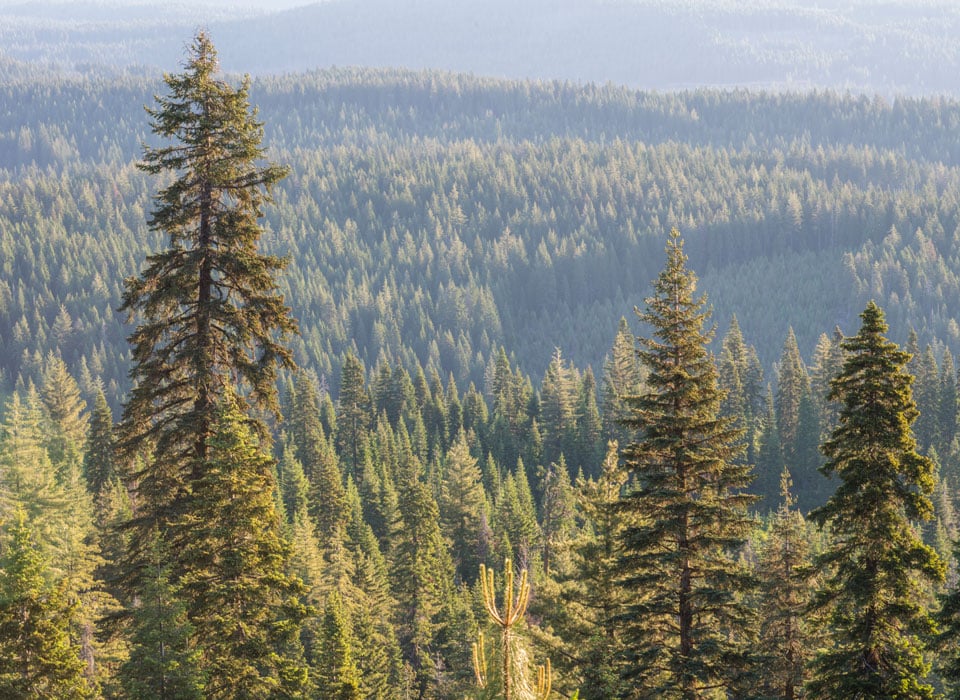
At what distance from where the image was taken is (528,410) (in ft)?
395

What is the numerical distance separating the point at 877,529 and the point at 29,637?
17172mm

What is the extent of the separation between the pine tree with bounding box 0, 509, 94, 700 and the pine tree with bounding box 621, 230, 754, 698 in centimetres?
1201

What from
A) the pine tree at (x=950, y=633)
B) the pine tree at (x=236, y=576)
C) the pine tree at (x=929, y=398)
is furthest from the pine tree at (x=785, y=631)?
the pine tree at (x=929, y=398)

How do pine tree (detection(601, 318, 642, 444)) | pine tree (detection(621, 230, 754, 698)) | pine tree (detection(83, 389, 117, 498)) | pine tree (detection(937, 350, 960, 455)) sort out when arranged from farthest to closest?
pine tree (detection(601, 318, 642, 444)) → pine tree (detection(937, 350, 960, 455)) → pine tree (detection(83, 389, 117, 498)) → pine tree (detection(621, 230, 754, 698))

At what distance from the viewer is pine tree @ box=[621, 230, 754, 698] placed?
26.0 m

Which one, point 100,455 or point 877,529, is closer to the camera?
point 877,529

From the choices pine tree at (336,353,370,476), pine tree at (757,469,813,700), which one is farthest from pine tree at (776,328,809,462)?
pine tree at (757,469,813,700)

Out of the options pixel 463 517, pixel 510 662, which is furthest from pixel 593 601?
pixel 463 517

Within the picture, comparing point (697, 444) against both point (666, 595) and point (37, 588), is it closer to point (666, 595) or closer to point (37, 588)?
point (666, 595)

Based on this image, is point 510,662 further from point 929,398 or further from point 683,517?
point 929,398

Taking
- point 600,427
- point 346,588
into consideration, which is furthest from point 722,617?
point 600,427

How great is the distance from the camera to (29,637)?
2420 cm

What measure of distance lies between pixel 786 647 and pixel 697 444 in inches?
403

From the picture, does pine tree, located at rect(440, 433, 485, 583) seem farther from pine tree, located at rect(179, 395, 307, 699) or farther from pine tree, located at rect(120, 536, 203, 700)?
pine tree, located at rect(120, 536, 203, 700)
